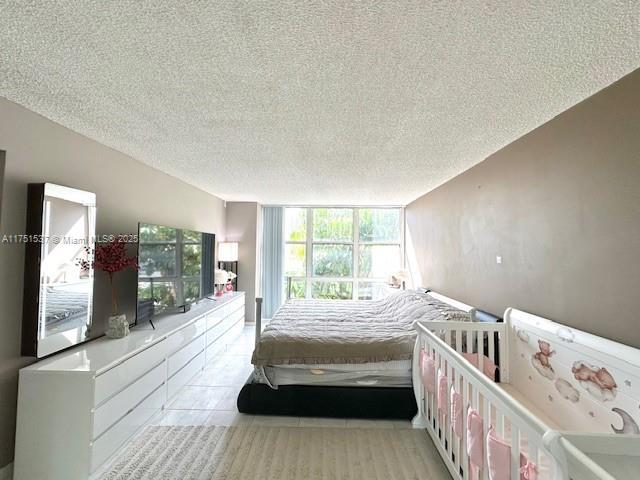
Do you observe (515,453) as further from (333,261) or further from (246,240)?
(246,240)

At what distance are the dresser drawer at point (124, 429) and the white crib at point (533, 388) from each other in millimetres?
2071

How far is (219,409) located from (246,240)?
11.1 feet

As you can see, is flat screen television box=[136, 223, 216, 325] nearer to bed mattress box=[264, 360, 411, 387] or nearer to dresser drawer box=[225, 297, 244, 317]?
dresser drawer box=[225, 297, 244, 317]

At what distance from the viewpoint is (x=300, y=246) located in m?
6.12

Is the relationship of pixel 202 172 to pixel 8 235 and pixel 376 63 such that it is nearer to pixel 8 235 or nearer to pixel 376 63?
pixel 8 235

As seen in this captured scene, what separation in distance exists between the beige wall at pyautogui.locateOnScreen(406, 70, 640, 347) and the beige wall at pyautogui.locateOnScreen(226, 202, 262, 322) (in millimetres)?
3676

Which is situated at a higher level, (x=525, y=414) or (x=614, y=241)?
(x=614, y=241)

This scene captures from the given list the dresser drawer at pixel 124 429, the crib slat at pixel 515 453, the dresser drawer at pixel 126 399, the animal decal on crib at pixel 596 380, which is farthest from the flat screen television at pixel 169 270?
the animal decal on crib at pixel 596 380

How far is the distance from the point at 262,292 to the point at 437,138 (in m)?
4.55

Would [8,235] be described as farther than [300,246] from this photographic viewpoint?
No

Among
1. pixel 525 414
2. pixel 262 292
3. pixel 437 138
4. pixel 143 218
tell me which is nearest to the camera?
pixel 525 414

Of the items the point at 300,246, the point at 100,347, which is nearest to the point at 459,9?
the point at 100,347

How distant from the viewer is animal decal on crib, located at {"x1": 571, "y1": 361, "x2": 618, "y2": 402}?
5.10 ft

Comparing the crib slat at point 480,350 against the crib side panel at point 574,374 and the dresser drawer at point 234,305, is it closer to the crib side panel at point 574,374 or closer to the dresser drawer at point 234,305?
the crib side panel at point 574,374
